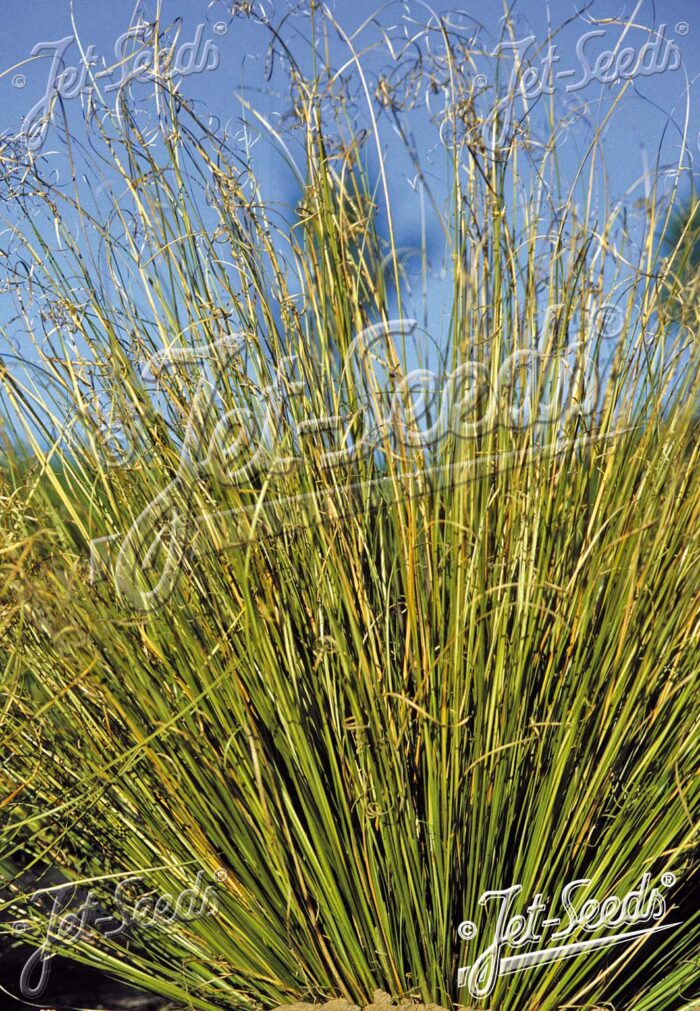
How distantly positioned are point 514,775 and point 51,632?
0.68 metres

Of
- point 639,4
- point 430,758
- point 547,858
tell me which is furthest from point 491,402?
point 639,4

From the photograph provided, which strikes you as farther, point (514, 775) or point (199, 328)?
point (199, 328)

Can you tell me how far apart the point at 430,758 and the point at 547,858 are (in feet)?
0.81

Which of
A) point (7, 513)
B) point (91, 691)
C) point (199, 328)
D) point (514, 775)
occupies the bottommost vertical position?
point (514, 775)

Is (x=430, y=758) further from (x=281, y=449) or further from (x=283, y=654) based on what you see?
(x=281, y=449)

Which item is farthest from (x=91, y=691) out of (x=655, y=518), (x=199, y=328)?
(x=655, y=518)

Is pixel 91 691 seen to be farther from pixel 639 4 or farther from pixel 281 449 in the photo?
pixel 639 4

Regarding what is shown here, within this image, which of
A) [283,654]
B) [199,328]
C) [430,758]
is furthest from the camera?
[199,328]

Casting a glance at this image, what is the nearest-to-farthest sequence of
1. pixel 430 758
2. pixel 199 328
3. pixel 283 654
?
pixel 430 758
pixel 283 654
pixel 199 328

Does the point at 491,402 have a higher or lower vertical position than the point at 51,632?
higher

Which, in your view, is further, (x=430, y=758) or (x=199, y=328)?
(x=199, y=328)

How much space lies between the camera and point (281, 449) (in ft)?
4.72

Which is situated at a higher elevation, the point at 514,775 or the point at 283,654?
the point at 283,654

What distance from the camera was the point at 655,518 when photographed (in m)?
1.40
